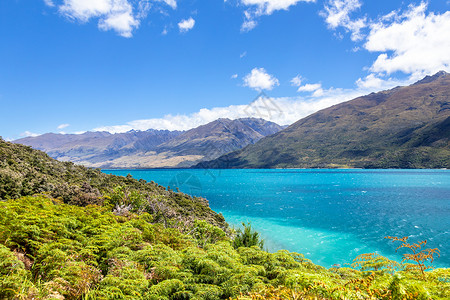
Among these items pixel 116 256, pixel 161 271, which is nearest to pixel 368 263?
pixel 161 271

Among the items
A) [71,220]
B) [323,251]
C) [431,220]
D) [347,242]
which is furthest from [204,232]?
[431,220]

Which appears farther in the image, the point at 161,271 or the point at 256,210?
the point at 256,210

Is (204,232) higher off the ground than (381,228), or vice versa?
(204,232)

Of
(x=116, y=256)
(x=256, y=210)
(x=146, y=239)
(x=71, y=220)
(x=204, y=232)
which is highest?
(x=71, y=220)

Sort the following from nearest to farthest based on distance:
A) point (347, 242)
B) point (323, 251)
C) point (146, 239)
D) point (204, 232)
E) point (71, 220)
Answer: point (71, 220) → point (146, 239) → point (204, 232) → point (323, 251) → point (347, 242)

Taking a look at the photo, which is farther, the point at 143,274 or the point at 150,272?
the point at 150,272

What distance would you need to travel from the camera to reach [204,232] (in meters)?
14.7

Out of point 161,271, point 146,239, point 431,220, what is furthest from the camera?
point 431,220

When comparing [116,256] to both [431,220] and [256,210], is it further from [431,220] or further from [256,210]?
[431,220]

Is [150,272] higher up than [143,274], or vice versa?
[143,274]

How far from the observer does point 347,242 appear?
24719 mm

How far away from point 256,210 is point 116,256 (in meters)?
38.6

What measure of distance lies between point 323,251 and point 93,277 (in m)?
22.0

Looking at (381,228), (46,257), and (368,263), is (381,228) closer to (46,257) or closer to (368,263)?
(368,263)
